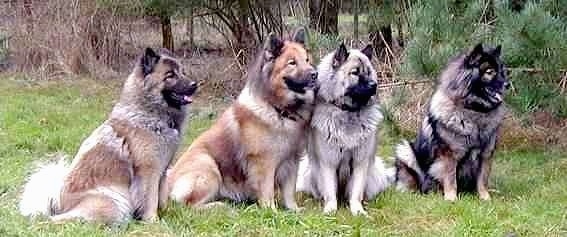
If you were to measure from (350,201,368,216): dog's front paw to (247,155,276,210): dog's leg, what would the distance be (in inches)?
22.5

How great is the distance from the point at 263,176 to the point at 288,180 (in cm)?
24

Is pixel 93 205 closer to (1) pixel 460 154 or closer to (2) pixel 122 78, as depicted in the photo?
(1) pixel 460 154

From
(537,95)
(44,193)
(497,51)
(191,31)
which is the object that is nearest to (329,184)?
(497,51)

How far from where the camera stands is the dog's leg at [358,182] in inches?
228

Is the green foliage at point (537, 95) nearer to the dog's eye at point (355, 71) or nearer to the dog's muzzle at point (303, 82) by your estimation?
the dog's eye at point (355, 71)

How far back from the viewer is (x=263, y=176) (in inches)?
227

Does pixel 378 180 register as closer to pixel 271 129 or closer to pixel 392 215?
pixel 392 215

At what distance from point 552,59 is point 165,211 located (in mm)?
3123

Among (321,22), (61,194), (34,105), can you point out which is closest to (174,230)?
(61,194)

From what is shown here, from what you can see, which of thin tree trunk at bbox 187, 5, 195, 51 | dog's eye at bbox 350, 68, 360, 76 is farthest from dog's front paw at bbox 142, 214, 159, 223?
thin tree trunk at bbox 187, 5, 195, 51

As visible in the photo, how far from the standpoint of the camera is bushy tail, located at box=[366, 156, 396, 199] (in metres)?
6.16

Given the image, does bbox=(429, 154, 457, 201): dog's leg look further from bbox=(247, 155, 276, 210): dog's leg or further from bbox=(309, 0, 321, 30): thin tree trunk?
bbox=(309, 0, 321, 30): thin tree trunk

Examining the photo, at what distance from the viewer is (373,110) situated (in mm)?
5910

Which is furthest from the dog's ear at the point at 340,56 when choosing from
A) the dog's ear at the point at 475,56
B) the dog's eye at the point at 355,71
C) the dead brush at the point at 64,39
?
the dead brush at the point at 64,39
